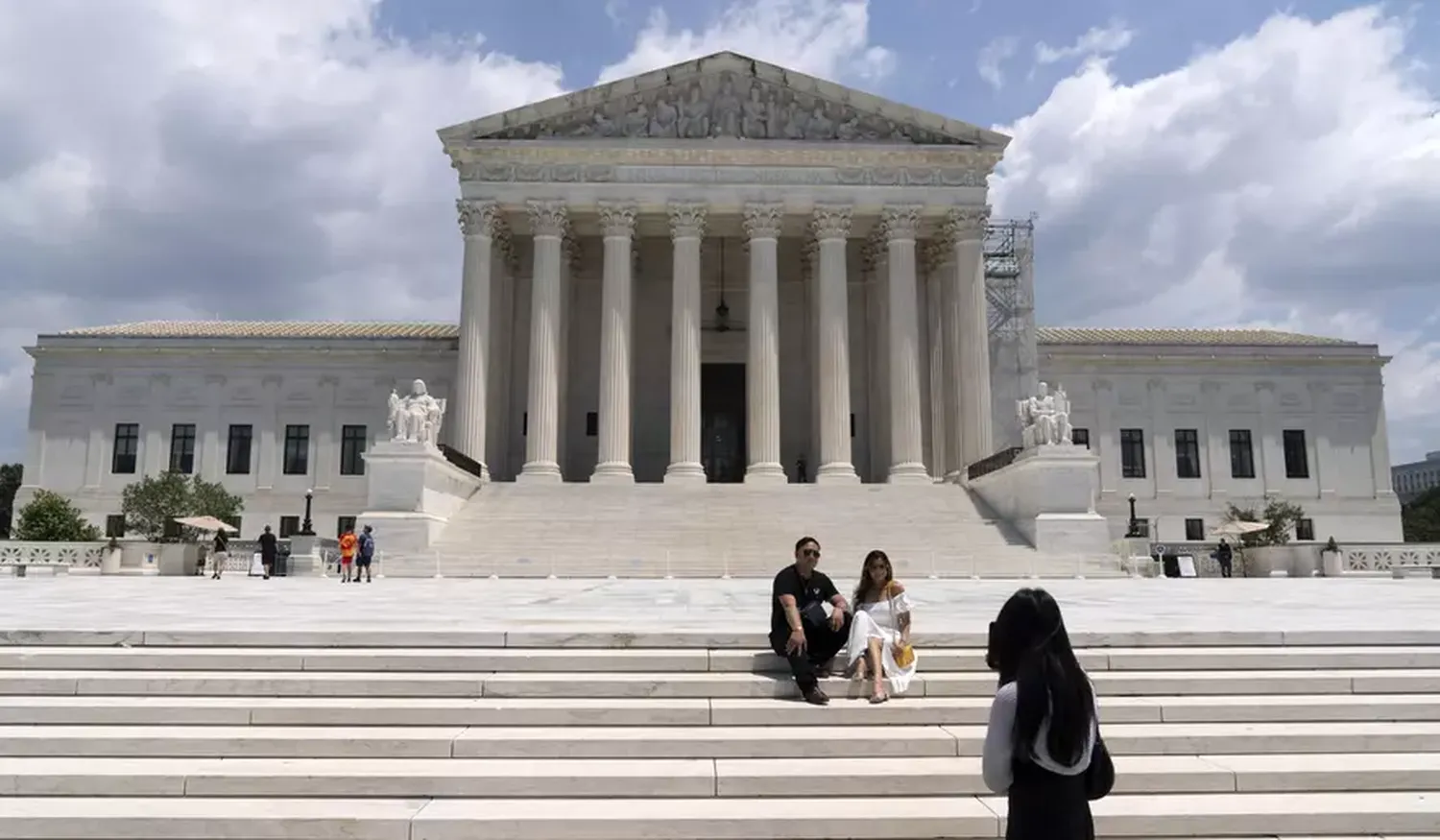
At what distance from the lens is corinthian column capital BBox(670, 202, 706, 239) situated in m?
39.5

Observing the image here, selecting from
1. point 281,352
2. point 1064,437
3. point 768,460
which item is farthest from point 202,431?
point 1064,437

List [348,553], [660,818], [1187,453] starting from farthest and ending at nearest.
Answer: [1187,453]
[348,553]
[660,818]

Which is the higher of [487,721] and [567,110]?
[567,110]

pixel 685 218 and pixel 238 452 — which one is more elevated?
pixel 685 218

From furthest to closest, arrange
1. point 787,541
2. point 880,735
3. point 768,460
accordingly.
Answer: point 768,460 → point 787,541 → point 880,735

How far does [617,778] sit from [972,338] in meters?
34.5

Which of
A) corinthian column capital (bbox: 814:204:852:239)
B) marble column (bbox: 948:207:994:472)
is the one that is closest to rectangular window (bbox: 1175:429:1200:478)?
marble column (bbox: 948:207:994:472)

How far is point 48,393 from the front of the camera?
169 ft

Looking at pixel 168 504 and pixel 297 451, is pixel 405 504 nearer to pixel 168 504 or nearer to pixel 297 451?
pixel 168 504

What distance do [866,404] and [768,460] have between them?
29.2 feet

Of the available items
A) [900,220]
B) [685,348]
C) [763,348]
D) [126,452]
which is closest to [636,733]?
[685,348]

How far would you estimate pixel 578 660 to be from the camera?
355 inches

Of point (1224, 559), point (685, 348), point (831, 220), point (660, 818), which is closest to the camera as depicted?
point (660, 818)

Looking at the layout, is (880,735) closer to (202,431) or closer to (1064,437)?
(1064,437)
